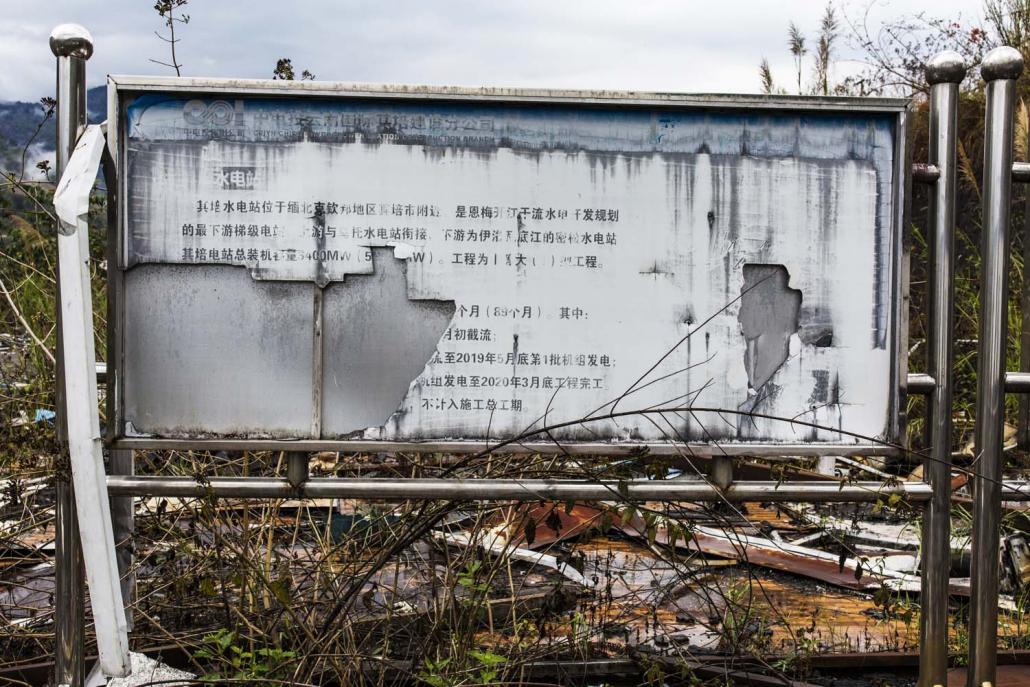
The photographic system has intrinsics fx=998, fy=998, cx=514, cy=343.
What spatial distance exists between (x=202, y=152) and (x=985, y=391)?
2715 millimetres

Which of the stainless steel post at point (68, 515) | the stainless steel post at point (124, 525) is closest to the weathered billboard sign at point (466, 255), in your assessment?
the stainless steel post at point (68, 515)

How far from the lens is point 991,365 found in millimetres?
3385

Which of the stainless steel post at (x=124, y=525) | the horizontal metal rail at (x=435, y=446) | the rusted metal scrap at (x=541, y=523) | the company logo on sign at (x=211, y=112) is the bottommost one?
the rusted metal scrap at (x=541, y=523)

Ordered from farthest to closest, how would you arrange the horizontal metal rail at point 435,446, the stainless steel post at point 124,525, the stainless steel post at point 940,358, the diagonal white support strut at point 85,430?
1. the stainless steel post at point 124,525
2. the stainless steel post at point 940,358
3. the horizontal metal rail at point 435,446
4. the diagonal white support strut at point 85,430

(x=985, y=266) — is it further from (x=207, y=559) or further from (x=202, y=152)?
(x=207, y=559)

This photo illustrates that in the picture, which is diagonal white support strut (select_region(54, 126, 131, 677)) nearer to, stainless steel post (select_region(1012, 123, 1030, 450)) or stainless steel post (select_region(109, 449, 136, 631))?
stainless steel post (select_region(109, 449, 136, 631))

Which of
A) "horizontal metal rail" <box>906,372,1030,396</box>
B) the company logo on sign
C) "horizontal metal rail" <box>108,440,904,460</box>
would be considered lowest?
"horizontal metal rail" <box>108,440,904,460</box>

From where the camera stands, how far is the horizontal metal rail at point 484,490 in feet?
10.3

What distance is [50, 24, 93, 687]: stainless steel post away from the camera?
3.06m

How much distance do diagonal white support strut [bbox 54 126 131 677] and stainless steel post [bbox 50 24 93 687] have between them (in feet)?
0.90

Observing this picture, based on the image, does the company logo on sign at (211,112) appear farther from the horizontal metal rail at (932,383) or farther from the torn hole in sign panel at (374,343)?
the horizontal metal rail at (932,383)

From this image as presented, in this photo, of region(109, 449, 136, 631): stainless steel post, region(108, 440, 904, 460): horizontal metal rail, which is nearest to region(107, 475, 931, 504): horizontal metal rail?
Answer: region(108, 440, 904, 460): horizontal metal rail

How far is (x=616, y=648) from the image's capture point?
391 cm

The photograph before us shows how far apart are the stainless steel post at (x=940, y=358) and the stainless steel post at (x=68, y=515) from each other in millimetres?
2749
